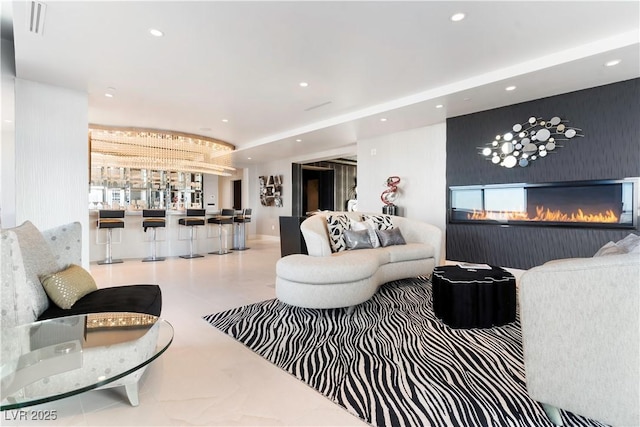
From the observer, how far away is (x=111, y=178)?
29.4ft

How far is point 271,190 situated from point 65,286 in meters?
7.89

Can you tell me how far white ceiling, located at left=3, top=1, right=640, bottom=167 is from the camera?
2.62 m

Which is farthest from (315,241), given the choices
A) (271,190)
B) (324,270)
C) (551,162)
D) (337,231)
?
(271,190)

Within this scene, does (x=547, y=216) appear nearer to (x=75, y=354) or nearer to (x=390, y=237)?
(x=390, y=237)

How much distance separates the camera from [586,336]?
4.16 ft

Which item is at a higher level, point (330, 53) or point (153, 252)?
point (330, 53)

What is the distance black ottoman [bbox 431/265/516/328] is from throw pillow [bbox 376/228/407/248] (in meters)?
1.29

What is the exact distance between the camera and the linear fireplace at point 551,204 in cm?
375

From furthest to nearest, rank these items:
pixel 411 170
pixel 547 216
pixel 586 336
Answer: pixel 411 170, pixel 547 216, pixel 586 336

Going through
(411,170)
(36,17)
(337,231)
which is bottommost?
(337,231)

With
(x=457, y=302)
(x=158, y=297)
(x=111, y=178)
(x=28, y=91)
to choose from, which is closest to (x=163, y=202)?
(x=111, y=178)

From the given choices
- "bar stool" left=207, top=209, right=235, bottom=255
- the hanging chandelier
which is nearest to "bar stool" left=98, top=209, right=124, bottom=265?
"bar stool" left=207, top=209, right=235, bottom=255

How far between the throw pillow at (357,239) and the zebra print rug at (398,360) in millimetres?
810

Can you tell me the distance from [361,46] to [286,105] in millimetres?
2112
